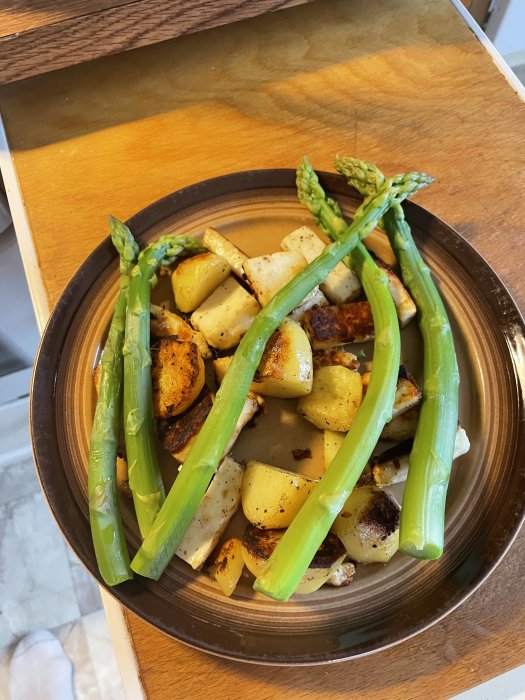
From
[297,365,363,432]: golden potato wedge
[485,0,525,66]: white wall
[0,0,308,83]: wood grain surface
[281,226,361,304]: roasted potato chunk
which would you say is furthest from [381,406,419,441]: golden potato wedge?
[485,0,525,66]: white wall

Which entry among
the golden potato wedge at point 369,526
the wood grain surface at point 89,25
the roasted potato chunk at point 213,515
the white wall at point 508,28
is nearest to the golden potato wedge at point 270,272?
the roasted potato chunk at point 213,515

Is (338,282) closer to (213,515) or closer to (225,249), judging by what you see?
(225,249)

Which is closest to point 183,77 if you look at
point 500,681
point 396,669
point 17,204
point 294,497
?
point 17,204

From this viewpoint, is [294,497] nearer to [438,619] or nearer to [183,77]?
[438,619]

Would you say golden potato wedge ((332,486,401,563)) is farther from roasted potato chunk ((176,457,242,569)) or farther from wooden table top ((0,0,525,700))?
wooden table top ((0,0,525,700))

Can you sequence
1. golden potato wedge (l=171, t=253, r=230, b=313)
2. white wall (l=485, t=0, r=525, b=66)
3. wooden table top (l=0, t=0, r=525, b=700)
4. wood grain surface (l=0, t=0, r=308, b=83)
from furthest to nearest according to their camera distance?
white wall (l=485, t=0, r=525, b=66), wooden table top (l=0, t=0, r=525, b=700), wood grain surface (l=0, t=0, r=308, b=83), golden potato wedge (l=171, t=253, r=230, b=313)

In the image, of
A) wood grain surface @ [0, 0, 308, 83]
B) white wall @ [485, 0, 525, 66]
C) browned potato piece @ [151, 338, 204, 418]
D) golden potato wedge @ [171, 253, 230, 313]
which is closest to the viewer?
browned potato piece @ [151, 338, 204, 418]
